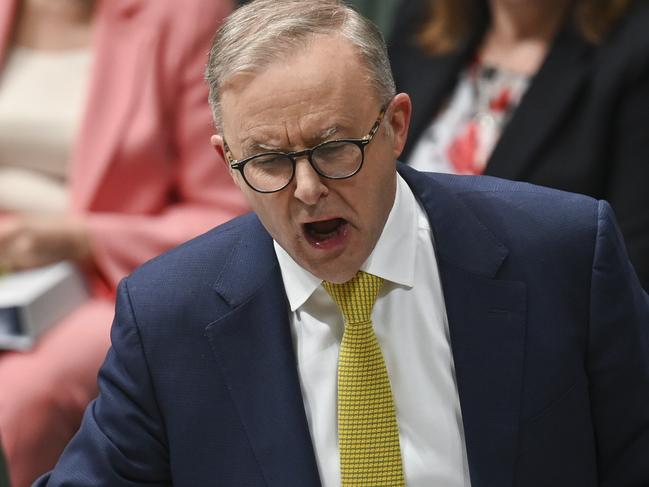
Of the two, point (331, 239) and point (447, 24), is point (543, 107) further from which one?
point (331, 239)

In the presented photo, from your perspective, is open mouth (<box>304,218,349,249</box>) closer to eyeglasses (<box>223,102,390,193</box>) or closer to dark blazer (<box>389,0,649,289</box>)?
eyeglasses (<box>223,102,390,193</box>)

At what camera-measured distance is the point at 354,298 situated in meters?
1.47

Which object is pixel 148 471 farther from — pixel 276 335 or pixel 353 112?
pixel 353 112

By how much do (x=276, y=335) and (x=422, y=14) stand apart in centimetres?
144

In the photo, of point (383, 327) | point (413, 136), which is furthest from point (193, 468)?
point (413, 136)

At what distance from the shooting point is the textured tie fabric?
57.3 inches

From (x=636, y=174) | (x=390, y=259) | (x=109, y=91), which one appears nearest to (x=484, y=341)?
(x=390, y=259)

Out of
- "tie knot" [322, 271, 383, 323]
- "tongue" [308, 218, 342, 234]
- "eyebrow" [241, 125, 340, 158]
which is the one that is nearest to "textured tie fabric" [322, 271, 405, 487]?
"tie knot" [322, 271, 383, 323]

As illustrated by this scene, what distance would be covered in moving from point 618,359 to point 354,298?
0.34 meters

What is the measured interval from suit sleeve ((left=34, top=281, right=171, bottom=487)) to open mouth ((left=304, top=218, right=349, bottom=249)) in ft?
0.91

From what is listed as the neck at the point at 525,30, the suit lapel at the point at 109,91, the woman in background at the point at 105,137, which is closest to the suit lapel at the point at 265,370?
the woman in background at the point at 105,137

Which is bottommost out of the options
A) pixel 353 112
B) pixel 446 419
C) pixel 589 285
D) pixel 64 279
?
pixel 64 279

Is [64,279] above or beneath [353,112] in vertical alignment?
beneath

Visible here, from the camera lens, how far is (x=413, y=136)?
2.59m
